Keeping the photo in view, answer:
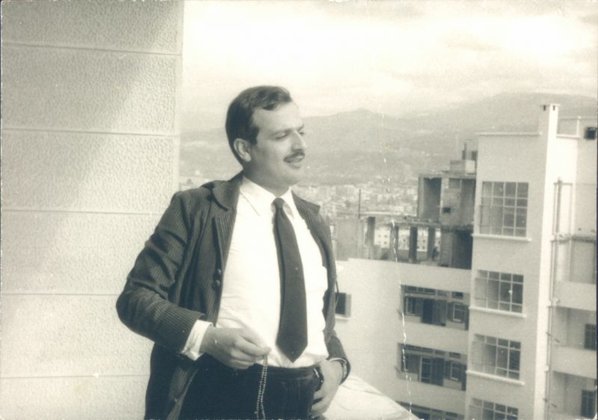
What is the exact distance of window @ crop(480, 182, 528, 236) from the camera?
9.27 ft

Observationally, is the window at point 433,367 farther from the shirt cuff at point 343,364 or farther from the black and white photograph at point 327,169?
the shirt cuff at point 343,364

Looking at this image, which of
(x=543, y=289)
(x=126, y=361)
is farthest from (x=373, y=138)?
(x=126, y=361)

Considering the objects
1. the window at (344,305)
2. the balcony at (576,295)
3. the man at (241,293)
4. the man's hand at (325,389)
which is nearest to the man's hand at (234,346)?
the man at (241,293)

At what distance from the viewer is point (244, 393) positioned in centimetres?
136

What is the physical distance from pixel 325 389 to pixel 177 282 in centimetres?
36

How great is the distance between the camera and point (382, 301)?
3.45 metres

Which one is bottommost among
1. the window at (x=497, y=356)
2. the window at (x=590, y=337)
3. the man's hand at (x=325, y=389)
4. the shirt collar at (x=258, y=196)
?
the window at (x=497, y=356)

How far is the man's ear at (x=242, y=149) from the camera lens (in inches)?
56.7

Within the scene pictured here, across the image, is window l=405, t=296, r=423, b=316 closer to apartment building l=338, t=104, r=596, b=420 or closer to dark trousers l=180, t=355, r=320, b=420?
apartment building l=338, t=104, r=596, b=420

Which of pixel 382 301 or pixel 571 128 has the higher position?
pixel 571 128

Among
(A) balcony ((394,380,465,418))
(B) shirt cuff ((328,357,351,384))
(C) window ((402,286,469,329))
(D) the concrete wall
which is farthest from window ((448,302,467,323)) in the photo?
(B) shirt cuff ((328,357,351,384))

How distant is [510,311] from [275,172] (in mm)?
1853

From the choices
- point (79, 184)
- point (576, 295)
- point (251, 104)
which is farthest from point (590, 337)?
point (79, 184)

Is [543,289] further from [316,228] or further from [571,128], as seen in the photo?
[316,228]
